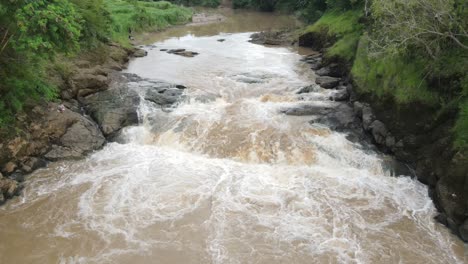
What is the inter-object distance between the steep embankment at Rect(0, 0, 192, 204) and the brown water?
642mm

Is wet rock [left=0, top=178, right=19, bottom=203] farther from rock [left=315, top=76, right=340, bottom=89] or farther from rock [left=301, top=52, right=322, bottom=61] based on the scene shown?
rock [left=301, top=52, right=322, bottom=61]

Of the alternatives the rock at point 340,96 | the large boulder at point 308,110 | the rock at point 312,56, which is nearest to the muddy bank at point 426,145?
the rock at point 340,96

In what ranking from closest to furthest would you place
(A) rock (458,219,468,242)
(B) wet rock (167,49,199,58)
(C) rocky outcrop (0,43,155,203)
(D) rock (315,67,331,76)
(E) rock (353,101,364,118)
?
(A) rock (458,219,468,242) < (C) rocky outcrop (0,43,155,203) < (E) rock (353,101,364,118) < (D) rock (315,67,331,76) < (B) wet rock (167,49,199,58)

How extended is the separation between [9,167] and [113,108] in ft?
15.4

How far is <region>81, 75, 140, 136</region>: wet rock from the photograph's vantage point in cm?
1409

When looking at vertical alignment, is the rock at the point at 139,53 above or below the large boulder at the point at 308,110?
above

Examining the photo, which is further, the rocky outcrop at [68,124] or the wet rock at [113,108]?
the wet rock at [113,108]

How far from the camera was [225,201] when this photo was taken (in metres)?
10.1

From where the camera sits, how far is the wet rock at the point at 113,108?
14.1 m

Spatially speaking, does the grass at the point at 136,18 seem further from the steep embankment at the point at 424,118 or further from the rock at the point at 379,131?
the rock at the point at 379,131

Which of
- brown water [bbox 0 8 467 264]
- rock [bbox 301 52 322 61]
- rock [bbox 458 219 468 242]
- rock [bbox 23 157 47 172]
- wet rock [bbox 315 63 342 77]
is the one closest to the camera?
brown water [bbox 0 8 467 264]

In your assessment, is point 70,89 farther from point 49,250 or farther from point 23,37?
point 49,250

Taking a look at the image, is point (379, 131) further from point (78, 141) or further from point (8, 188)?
point (8, 188)

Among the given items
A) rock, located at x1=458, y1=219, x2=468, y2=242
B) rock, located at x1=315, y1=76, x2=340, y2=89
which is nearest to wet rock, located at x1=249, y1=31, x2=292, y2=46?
rock, located at x1=315, y1=76, x2=340, y2=89
